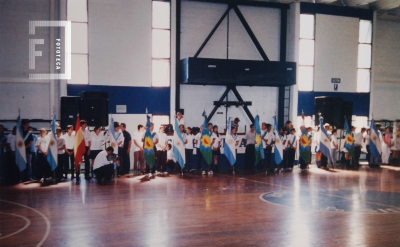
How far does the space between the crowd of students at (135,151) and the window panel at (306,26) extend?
4305 millimetres

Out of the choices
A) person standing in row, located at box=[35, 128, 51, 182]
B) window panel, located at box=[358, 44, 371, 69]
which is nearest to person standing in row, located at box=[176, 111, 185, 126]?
person standing in row, located at box=[35, 128, 51, 182]

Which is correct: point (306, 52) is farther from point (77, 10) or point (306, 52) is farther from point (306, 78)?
point (77, 10)

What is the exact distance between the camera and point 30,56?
14.5m

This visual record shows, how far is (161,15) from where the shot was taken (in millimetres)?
16047

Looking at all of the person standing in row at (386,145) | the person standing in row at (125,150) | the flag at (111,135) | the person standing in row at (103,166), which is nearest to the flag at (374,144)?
the person standing in row at (386,145)

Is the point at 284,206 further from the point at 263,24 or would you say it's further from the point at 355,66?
the point at 355,66

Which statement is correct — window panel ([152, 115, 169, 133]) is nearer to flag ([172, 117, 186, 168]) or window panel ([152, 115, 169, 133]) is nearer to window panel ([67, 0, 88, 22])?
flag ([172, 117, 186, 168])

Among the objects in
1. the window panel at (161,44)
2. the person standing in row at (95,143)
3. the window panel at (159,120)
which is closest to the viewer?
the person standing in row at (95,143)

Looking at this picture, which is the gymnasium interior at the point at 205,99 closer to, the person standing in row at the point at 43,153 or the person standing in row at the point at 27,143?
the person standing in row at the point at 27,143

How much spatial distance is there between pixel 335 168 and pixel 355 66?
18.3 ft

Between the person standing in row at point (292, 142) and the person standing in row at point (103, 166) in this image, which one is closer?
the person standing in row at point (103, 166)

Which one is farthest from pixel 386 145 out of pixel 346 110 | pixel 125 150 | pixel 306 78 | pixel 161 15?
pixel 125 150

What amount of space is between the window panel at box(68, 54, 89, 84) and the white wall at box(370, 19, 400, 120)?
13468mm

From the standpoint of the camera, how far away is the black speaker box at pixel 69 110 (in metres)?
13.1
